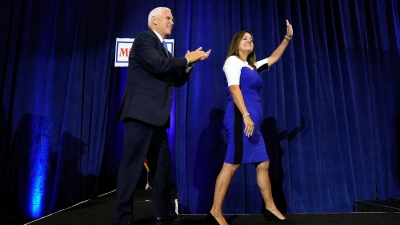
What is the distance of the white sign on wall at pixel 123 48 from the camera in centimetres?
287

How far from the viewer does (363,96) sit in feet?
9.80

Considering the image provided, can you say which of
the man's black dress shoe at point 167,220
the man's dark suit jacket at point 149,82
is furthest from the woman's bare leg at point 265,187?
the man's dark suit jacket at point 149,82

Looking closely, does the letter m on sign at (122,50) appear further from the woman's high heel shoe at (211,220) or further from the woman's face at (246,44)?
the woman's high heel shoe at (211,220)

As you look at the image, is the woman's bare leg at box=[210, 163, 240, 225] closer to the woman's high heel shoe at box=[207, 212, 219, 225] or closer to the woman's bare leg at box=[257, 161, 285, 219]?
the woman's high heel shoe at box=[207, 212, 219, 225]

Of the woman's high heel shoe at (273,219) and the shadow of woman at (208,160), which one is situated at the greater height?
the shadow of woman at (208,160)

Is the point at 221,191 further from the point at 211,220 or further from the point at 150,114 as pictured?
the point at 150,114

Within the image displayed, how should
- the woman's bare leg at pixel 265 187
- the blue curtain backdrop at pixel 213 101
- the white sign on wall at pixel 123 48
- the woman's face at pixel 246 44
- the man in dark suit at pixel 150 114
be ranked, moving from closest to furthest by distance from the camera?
the man in dark suit at pixel 150 114 → the woman's bare leg at pixel 265 187 → the woman's face at pixel 246 44 → the blue curtain backdrop at pixel 213 101 → the white sign on wall at pixel 123 48

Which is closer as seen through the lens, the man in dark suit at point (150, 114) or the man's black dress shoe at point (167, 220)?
the man in dark suit at point (150, 114)

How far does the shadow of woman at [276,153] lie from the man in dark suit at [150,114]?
122 centimetres

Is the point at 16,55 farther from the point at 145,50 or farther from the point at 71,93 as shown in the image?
the point at 145,50

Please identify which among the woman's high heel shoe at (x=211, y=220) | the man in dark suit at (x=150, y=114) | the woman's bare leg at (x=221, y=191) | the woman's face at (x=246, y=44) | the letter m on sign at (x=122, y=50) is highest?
the letter m on sign at (x=122, y=50)

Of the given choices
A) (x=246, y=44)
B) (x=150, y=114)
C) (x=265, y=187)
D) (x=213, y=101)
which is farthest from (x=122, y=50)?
(x=265, y=187)

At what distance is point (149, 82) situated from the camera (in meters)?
1.63

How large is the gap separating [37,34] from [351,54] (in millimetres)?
3069
